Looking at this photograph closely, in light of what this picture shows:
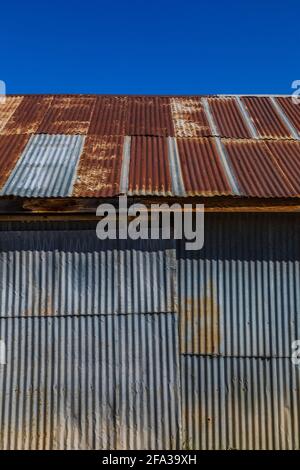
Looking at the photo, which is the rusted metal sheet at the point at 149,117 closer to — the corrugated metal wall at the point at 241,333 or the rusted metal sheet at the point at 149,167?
the rusted metal sheet at the point at 149,167

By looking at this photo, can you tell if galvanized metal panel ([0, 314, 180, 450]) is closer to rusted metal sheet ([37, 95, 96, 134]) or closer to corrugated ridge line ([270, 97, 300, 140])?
rusted metal sheet ([37, 95, 96, 134])

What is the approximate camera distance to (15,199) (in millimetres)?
4570

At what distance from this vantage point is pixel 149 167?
5309mm

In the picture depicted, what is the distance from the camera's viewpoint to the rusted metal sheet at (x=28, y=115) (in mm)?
6629

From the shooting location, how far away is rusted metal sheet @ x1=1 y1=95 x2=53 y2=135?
21.7ft

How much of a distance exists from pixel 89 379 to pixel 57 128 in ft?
14.2

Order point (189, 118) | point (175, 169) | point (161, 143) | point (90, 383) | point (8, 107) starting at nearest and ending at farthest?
point (90, 383) < point (175, 169) < point (161, 143) < point (189, 118) < point (8, 107)

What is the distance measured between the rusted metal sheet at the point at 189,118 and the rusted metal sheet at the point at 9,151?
102 inches

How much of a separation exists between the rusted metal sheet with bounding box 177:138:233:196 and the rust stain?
1306 millimetres

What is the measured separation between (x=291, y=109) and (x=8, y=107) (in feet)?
19.5

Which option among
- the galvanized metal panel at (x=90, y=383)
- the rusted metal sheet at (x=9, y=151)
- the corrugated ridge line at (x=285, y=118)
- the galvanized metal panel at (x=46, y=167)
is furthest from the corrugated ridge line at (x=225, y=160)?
the rusted metal sheet at (x=9, y=151)

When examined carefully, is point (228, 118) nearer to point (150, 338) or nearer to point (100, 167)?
point (100, 167)

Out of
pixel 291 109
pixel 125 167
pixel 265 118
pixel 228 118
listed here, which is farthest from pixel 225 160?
pixel 291 109

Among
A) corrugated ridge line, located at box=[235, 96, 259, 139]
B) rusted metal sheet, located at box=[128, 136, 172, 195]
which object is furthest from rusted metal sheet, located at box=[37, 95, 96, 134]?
corrugated ridge line, located at box=[235, 96, 259, 139]
